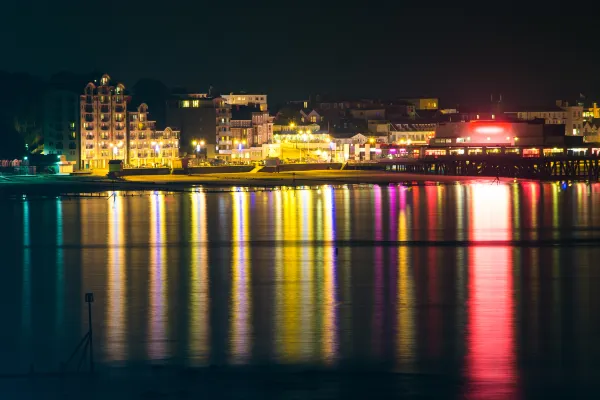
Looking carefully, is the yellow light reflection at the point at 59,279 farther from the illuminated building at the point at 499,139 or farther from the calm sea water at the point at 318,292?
the illuminated building at the point at 499,139

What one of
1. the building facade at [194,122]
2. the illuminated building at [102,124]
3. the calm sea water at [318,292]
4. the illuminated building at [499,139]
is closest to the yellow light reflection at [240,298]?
the calm sea water at [318,292]

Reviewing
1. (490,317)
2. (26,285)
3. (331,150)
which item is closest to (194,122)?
(331,150)

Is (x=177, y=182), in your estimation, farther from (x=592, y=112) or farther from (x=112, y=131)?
(x=592, y=112)

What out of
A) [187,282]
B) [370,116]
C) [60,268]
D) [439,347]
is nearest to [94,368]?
[439,347]

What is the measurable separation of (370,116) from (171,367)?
394 ft

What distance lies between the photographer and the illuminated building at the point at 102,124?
9306 centimetres

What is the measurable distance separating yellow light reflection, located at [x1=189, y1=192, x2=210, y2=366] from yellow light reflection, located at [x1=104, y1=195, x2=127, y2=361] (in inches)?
47.4

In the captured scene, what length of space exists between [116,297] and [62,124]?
73.1 m

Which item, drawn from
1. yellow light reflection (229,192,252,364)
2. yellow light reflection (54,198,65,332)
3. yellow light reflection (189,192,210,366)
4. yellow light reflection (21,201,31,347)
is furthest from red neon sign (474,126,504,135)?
yellow light reflection (21,201,31,347)

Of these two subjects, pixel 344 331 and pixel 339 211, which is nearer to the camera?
pixel 344 331

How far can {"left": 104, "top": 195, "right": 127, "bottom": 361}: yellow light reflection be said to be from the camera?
1753cm

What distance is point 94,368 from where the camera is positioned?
15984 mm

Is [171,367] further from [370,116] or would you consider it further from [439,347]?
[370,116]

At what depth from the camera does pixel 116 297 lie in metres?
22.8
